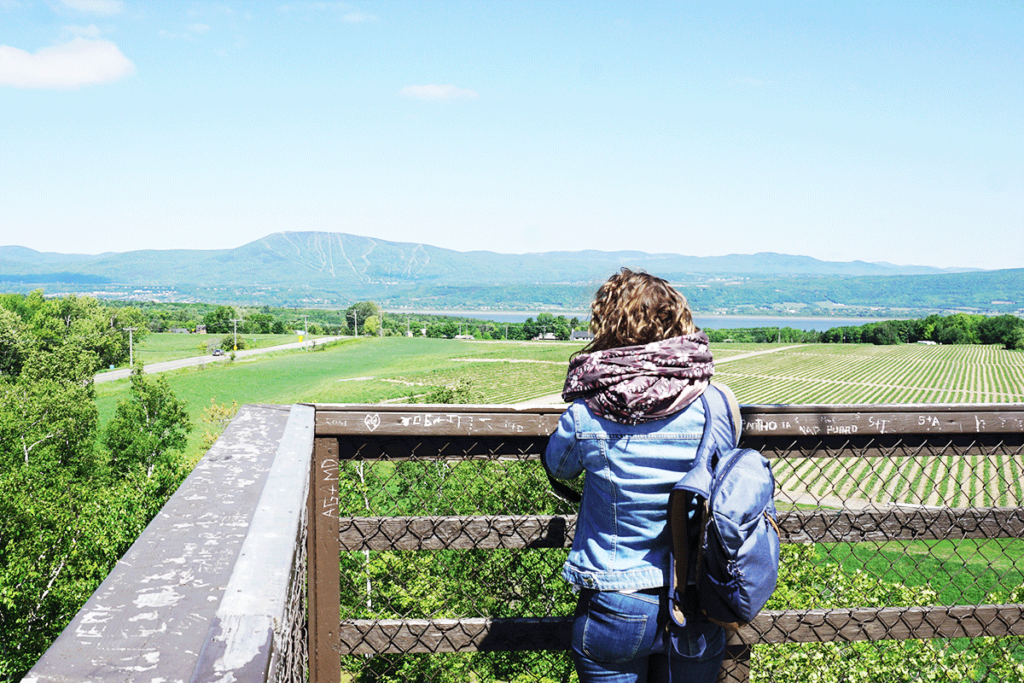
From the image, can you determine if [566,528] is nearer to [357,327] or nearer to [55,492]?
[55,492]

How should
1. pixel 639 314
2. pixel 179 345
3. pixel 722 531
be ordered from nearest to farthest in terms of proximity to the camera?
pixel 722 531, pixel 639 314, pixel 179 345

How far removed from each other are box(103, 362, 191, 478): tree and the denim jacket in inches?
2191

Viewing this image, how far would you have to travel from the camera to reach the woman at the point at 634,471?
6.28ft

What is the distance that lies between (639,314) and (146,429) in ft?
209

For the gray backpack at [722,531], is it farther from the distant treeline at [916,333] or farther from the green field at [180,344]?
the distant treeline at [916,333]

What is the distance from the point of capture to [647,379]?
6.27 feet

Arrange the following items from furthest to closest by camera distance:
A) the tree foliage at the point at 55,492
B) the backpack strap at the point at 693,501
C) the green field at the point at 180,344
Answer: the green field at the point at 180,344, the tree foliage at the point at 55,492, the backpack strap at the point at 693,501

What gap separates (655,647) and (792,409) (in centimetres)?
98

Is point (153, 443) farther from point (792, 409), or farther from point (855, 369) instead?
point (855, 369)

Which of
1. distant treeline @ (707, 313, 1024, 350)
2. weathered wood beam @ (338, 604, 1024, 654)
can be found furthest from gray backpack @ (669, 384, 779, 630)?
distant treeline @ (707, 313, 1024, 350)

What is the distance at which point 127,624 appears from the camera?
95 centimetres

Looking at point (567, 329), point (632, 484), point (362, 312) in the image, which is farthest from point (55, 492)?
point (362, 312)

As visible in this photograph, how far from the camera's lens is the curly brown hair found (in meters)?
2.00

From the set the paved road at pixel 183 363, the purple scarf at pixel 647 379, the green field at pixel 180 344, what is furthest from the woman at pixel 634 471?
the green field at pixel 180 344
